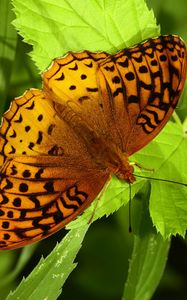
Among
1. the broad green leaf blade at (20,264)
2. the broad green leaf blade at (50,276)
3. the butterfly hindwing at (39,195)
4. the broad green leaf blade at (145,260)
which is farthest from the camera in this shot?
the broad green leaf blade at (20,264)

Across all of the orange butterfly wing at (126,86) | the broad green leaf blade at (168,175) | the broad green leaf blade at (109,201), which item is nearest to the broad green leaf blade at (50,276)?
the broad green leaf blade at (109,201)

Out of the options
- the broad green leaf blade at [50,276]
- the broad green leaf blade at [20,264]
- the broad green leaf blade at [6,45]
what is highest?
the broad green leaf blade at [6,45]

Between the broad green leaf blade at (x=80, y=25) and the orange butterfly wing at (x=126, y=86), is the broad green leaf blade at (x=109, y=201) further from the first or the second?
the broad green leaf blade at (x=80, y=25)

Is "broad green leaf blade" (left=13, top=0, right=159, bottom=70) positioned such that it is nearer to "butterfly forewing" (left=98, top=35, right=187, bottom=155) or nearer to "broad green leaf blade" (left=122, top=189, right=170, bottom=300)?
"butterfly forewing" (left=98, top=35, right=187, bottom=155)

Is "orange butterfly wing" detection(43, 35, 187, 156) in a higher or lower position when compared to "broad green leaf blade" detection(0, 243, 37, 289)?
higher

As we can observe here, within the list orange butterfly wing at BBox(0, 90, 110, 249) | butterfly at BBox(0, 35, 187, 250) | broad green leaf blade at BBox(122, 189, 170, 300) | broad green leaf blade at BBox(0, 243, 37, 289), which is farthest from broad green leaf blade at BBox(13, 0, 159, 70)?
broad green leaf blade at BBox(0, 243, 37, 289)

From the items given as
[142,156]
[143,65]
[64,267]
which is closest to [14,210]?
[64,267]

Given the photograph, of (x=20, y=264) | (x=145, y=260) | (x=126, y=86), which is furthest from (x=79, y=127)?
(x=20, y=264)
